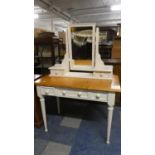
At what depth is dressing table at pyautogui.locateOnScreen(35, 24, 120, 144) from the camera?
143 centimetres


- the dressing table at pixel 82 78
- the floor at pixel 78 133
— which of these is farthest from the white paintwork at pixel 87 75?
the floor at pixel 78 133

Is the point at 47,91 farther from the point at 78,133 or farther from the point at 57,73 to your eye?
the point at 78,133

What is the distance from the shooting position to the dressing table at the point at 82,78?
1.43m

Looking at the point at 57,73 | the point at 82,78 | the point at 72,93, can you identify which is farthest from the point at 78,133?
the point at 57,73

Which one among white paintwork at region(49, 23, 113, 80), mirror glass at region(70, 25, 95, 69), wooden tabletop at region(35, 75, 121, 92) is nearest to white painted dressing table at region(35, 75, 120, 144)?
wooden tabletop at region(35, 75, 121, 92)

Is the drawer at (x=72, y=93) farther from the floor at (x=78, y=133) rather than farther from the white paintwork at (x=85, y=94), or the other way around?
the floor at (x=78, y=133)

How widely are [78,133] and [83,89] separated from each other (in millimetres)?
635

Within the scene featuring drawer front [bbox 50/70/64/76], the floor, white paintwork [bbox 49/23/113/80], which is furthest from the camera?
drawer front [bbox 50/70/64/76]

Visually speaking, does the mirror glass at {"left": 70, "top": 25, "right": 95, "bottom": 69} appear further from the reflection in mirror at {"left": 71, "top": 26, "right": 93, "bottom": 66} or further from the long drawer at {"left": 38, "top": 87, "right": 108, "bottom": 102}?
the long drawer at {"left": 38, "top": 87, "right": 108, "bottom": 102}

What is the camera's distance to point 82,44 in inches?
68.6

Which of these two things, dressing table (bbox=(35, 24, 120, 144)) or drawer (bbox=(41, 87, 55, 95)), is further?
drawer (bbox=(41, 87, 55, 95))
